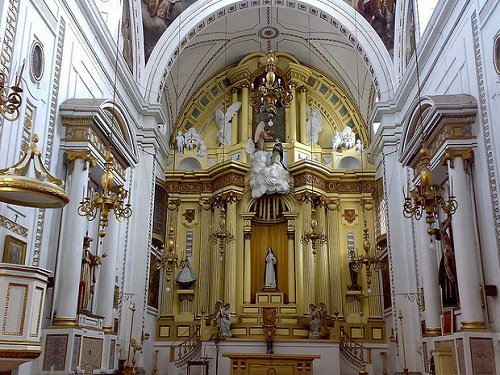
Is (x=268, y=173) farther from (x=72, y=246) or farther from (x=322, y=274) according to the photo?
(x=72, y=246)

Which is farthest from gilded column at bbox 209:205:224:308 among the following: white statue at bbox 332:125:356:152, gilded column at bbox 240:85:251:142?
white statue at bbox 332:125:356:152

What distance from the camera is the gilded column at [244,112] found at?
17594mm

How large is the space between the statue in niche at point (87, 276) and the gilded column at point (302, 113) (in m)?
9.09

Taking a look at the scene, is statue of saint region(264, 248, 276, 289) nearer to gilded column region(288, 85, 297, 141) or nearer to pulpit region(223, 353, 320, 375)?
gilded column region(288, 85, 297, 141)

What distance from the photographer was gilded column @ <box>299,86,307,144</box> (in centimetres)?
1774

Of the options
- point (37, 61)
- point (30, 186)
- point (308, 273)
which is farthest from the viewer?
point (308, 273)

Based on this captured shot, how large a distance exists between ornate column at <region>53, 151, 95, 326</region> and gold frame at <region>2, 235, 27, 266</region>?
115 centimetres

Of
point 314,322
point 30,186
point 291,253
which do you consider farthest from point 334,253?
point 30,186

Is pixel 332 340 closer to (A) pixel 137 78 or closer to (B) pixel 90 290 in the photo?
(B) pixel 90 290

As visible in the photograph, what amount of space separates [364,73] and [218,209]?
6.01 meters

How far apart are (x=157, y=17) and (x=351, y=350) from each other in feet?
32.2

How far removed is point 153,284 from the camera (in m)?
15.3

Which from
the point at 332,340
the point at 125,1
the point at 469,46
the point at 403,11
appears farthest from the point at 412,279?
the point at 125,1

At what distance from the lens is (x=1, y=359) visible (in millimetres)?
5566
